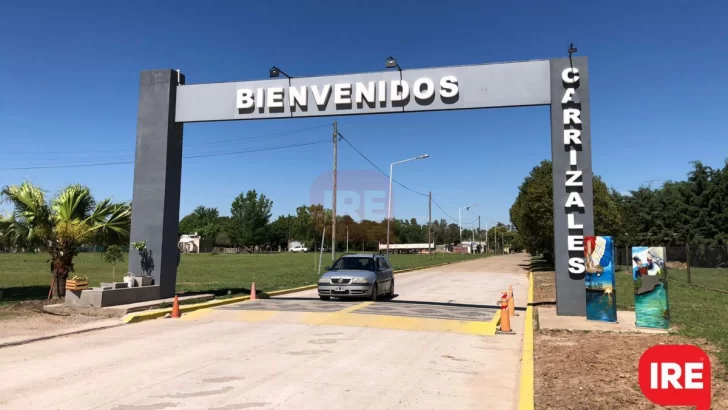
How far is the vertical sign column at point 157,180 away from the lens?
1534cm

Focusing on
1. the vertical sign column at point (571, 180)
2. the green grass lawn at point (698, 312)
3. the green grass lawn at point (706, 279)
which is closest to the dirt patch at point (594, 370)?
the green grass lawn at point (698, 312)

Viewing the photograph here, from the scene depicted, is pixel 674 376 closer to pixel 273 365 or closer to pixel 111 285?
pixel 273 365

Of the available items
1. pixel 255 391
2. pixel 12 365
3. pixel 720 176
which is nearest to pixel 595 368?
pixel 255 391

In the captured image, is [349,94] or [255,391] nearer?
[255,391]

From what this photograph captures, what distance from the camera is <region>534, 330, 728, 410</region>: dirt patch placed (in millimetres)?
5910

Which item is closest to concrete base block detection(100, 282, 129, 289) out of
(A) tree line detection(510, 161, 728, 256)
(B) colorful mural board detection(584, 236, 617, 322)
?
(B) colorful mural board detection(584, 236, 617, 322)

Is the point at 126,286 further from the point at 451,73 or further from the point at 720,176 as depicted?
the point at 720,176

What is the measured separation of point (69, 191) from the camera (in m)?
14.5

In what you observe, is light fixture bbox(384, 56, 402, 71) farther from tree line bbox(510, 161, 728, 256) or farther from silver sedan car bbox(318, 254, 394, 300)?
tree line bbox(510, 161, 728, 256)

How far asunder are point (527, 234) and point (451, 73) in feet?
93.3

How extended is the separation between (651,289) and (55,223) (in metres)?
15.1

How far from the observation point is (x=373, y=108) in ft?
47.8

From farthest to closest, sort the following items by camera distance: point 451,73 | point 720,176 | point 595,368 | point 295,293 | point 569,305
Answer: point 720,176 → point 295,293 → point 451,73 → point 569,305 → point 595,368

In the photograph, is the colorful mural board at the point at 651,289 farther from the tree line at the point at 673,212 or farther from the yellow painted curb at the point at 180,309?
the tree line at the point at 673,212
